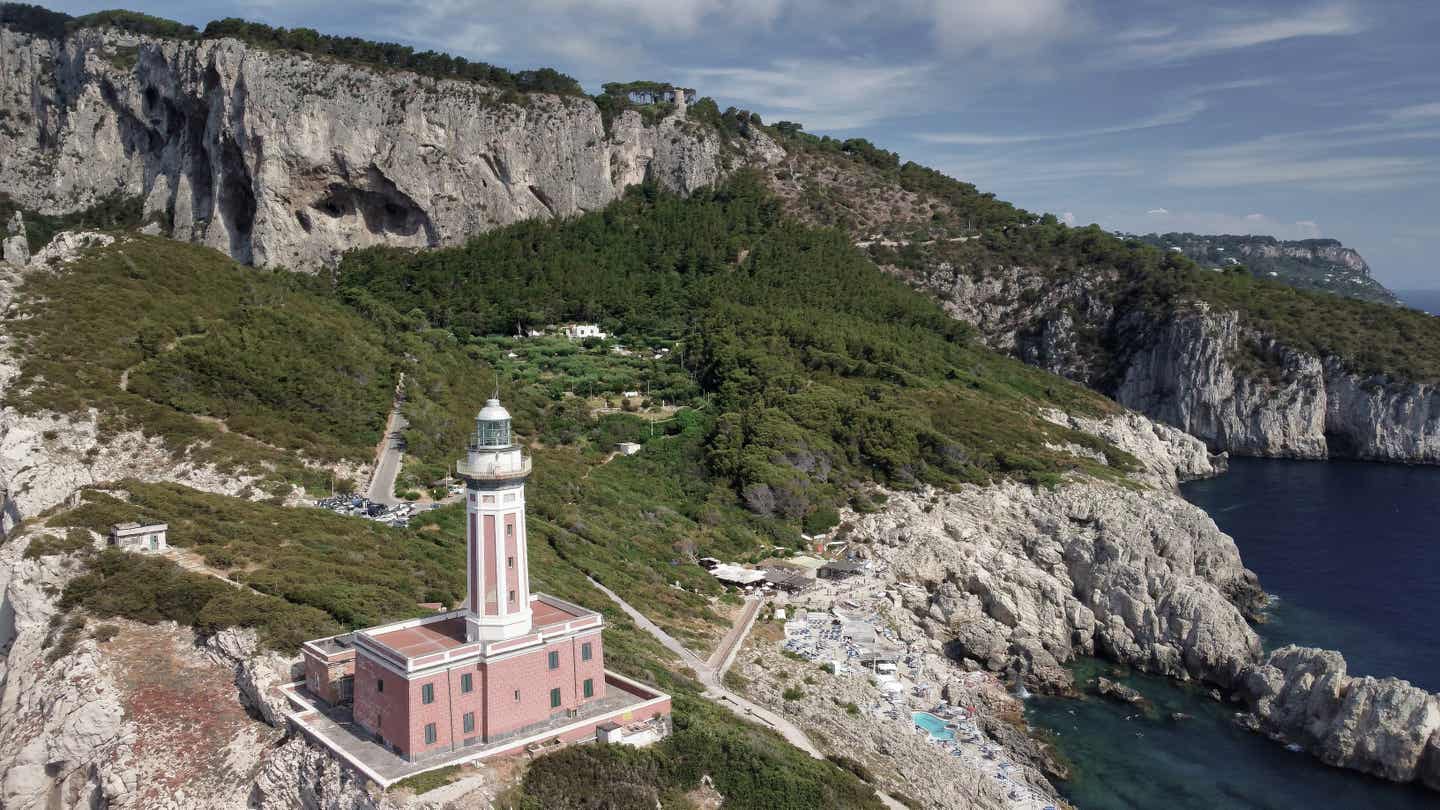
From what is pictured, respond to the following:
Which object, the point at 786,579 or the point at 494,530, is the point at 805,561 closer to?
the point at 786,579

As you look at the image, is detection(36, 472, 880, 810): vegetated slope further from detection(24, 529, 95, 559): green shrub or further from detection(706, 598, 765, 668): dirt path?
detection(706, 598, 765, 668): dirt path

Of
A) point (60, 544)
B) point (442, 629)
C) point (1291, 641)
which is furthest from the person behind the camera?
point (1291, 641)

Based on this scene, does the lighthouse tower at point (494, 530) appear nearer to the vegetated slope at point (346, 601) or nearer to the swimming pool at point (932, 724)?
the vegetated slope at point (346, 601)

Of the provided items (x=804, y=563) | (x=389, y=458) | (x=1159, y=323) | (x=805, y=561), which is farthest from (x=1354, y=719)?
(x=1159, y=323)

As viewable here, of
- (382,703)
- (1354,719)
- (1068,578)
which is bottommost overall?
(1354,719)

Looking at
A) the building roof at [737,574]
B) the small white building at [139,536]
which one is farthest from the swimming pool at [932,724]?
the small white building at [139,536]
